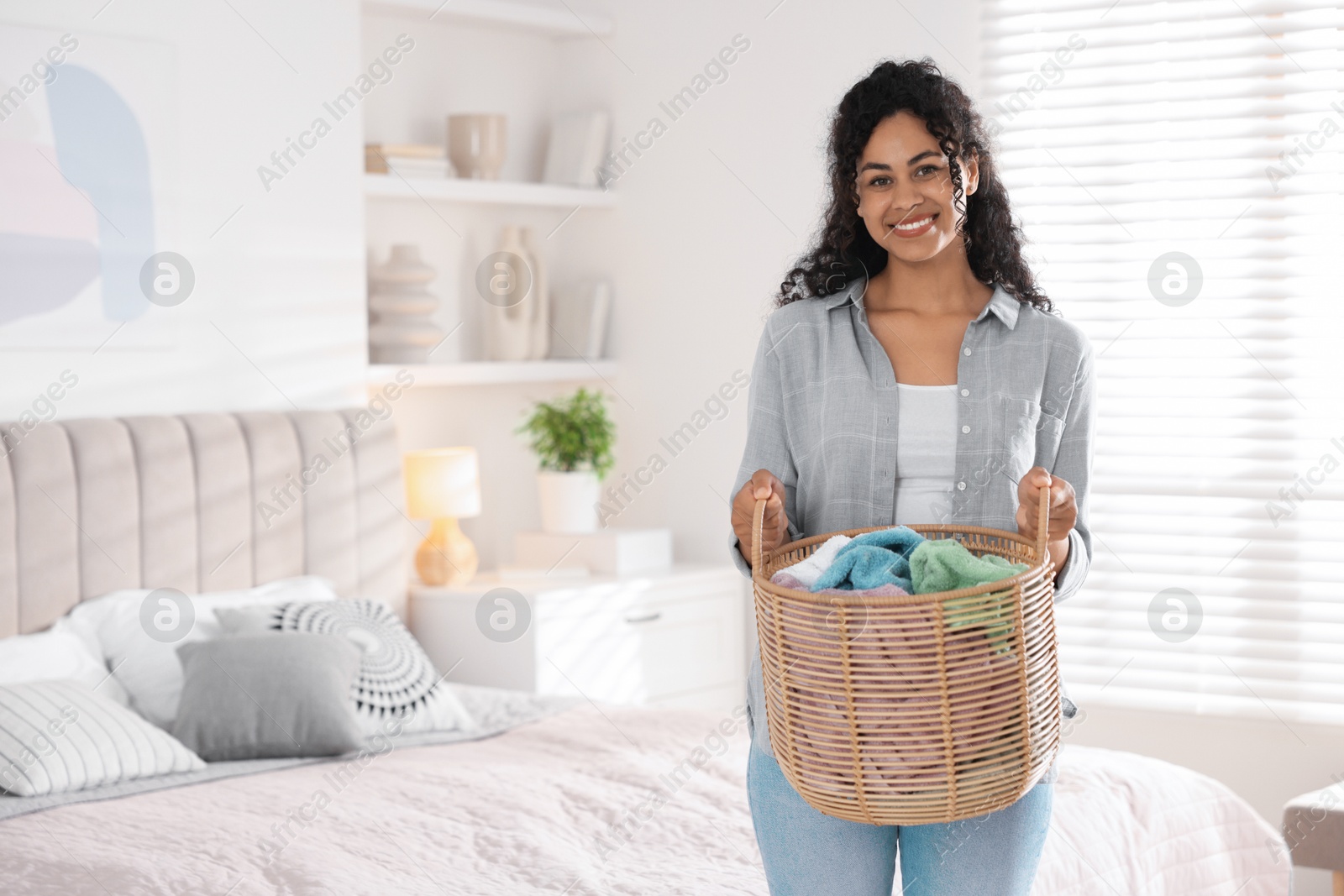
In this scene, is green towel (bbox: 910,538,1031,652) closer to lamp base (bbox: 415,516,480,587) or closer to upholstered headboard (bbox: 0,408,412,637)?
upholstered headboard (bbox: 0,408,412,637)

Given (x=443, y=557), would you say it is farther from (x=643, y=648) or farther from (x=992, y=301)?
(x=992, y=301)

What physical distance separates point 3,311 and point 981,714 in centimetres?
247

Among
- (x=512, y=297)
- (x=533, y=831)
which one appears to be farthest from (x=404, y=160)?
(x=533, y=831)

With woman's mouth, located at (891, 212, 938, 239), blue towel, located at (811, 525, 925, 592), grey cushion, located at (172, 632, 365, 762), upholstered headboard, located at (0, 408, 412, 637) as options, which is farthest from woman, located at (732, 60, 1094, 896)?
upholstered headboard, located at (0, 408, 412, 637)

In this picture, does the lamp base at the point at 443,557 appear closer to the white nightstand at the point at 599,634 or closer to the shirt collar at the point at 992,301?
the white nightstand at the point at 599,634

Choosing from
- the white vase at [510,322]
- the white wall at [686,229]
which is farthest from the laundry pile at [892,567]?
the white vase at [510,322]

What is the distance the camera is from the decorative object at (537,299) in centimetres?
422

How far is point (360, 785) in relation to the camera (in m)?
2.50

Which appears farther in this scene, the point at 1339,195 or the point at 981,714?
the point at 1339,195

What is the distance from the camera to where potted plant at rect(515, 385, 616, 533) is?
3.99 metres

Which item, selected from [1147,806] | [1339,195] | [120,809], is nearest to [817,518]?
[1147,806]

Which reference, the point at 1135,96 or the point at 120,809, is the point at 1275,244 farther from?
the point at 120,809

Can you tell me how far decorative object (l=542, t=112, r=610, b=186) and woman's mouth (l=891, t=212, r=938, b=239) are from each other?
2960mm

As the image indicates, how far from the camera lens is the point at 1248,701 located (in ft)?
11.1
